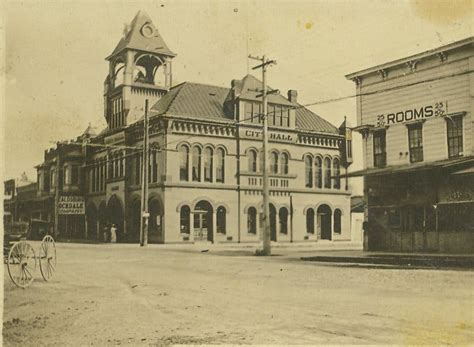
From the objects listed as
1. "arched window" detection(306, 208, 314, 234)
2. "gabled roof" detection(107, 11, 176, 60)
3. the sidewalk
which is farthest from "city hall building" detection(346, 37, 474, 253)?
"arched window" detection(306, 208, 314, 234)

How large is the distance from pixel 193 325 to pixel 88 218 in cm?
2695

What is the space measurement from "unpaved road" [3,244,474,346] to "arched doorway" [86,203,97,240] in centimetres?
2050

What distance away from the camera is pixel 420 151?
59.9ft

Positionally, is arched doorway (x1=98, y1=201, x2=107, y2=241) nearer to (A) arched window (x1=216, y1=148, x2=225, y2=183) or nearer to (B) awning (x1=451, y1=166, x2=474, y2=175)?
(A) arched window (x1=216, y1=148, x2=225, y2=183)

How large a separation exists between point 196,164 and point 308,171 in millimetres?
7274

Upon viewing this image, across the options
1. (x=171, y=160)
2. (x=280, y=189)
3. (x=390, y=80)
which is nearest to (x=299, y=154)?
(x=280, y=189)

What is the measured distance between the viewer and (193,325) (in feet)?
25.1

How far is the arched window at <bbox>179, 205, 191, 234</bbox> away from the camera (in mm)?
30656

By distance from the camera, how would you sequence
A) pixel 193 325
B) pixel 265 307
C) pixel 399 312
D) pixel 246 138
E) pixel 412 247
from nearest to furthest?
pixel 193 325
pixel 399 312
pixel 265 307
pixel 412 247
pixel 246 138

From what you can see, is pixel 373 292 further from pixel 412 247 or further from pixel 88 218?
pixel 88 218

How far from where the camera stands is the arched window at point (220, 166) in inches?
1244

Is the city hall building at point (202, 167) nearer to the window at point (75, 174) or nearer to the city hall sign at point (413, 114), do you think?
the window at point (75, 174)

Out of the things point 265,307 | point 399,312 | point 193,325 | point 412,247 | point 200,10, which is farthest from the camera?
point 412,247

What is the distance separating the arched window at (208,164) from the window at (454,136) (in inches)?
629
